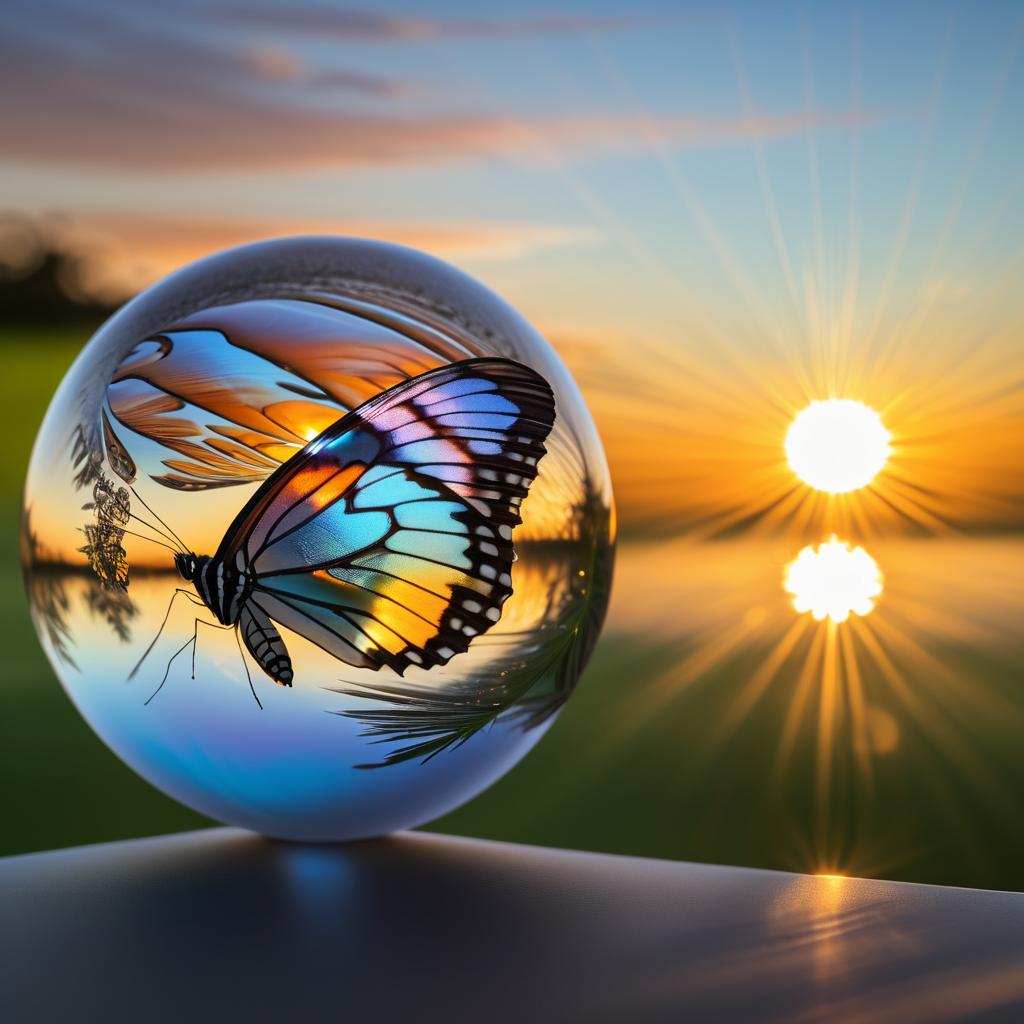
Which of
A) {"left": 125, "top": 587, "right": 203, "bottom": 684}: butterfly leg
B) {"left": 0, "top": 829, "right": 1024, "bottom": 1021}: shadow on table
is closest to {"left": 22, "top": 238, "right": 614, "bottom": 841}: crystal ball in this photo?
{"left": 125, "top": 587, "right": 203, "bottom": 684}: butterfly leg

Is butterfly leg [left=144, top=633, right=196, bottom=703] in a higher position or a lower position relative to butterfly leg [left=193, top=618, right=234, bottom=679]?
lower

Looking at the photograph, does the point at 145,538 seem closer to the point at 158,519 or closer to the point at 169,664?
the point at 158,519

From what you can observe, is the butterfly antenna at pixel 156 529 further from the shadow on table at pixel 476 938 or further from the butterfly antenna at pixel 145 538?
the shadow on table at pixel 476 938

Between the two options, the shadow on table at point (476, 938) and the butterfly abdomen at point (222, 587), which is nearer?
the shadow on table at point (476, 938)

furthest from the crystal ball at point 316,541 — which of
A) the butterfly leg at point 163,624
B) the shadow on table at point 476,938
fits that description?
the shadow on table at point 476,938

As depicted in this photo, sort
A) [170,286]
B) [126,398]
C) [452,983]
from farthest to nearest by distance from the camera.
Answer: [170,286] → [126,398] → [452,983]

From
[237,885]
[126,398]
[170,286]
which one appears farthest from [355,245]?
[237,885]

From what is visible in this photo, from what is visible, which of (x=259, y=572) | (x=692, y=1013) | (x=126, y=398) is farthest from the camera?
(x=126, y=398)

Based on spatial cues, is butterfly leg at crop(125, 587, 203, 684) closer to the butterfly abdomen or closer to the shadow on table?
the butterfly abdomen

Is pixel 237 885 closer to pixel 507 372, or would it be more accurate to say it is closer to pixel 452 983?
pixel 452 983
